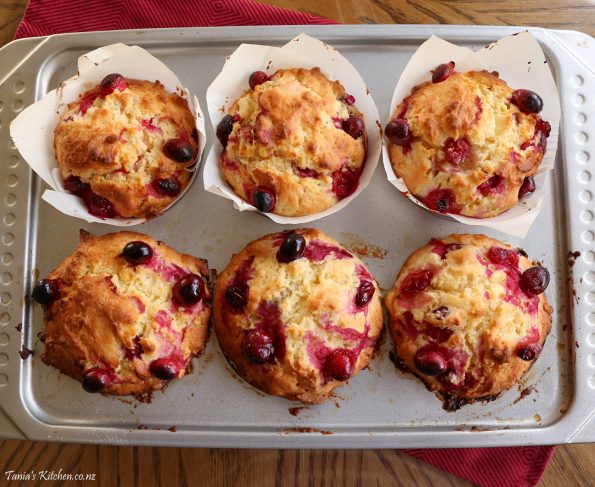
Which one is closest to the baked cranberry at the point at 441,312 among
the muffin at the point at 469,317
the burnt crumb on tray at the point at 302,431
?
the muffin at the point at 469,317

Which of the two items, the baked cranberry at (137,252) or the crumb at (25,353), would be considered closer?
the baked cranberry at (137,252)

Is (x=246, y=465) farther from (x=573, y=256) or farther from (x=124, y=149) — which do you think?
(x=573, y=256)

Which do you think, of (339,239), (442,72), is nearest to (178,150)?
(339,239)

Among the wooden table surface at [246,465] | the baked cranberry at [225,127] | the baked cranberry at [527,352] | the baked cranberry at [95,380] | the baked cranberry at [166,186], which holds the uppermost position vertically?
the baked cranberry at [225,127]

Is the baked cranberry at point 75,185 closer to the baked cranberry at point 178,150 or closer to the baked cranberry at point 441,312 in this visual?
the baked cranberry at point 178,150

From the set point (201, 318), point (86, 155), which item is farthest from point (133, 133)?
point (201, 318)

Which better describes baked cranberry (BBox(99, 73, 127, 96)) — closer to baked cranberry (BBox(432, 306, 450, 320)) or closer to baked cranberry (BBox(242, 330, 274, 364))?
baked cranberry (BBox(242, 330, 274, 364))
